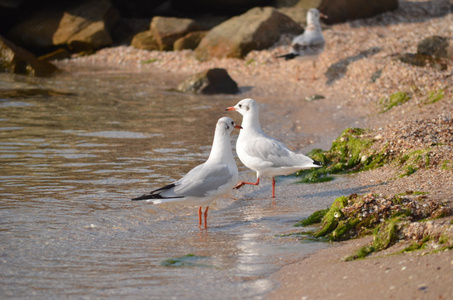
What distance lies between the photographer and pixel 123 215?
21.9ft

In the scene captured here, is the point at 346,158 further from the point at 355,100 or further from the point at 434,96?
the point at 355,100

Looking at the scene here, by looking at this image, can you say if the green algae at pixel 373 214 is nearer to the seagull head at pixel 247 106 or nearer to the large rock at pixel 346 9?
the seagull head at pixel 247 106

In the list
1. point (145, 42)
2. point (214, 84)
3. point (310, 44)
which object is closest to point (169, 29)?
point (145, 42)

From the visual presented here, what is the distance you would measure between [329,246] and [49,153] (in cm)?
535

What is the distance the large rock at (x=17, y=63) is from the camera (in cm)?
1702

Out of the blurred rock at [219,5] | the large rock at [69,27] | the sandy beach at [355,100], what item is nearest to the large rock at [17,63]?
the sandy beach at [355,100]

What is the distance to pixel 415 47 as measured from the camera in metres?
15.1

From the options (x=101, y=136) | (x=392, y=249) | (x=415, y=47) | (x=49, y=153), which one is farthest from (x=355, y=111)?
(x=392, y=249)

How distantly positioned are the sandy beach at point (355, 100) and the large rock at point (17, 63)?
5.47ft

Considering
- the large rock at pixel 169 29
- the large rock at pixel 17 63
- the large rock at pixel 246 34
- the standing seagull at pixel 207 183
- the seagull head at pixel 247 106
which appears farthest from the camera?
the large rock at pixel 169 29

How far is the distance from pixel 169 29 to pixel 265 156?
12.5m

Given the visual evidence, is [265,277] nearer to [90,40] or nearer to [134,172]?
[134,172]

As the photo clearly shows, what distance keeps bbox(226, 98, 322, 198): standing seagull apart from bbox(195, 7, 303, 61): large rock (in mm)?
9525

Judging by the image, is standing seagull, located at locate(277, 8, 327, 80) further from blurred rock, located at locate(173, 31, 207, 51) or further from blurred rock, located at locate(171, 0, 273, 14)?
blurred rock, located at locate(171, 0, 273, 14)
